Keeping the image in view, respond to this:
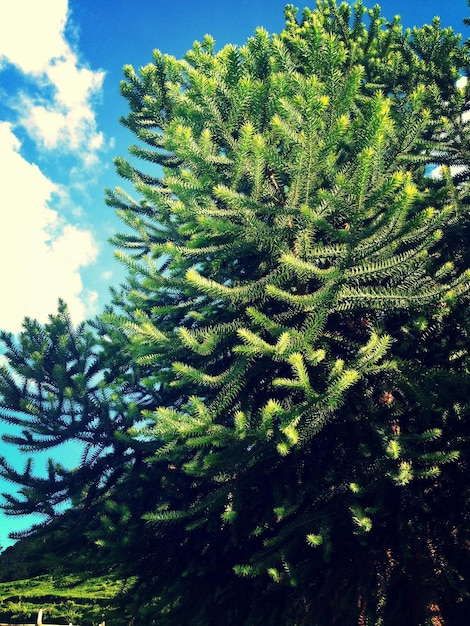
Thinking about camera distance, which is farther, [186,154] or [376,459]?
[186,154]

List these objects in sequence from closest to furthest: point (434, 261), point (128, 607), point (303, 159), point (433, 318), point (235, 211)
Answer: point (303, 159)
point (235, 211)
point (433, 318)
point (128, 607)
point (434, 261)

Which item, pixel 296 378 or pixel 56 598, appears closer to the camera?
pixel 296 378

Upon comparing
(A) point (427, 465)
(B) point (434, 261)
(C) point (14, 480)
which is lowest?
(A) point (427, 465)

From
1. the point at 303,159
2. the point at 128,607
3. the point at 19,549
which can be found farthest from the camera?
the point at 19,549

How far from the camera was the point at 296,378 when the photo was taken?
362cm

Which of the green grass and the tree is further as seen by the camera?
the green grass

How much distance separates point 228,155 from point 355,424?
8.81 ft

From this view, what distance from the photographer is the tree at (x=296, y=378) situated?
278 centimetres

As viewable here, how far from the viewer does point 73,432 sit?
4.58 metres

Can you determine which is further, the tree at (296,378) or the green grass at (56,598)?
the green grass at (56,598)

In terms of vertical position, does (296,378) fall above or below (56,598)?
above

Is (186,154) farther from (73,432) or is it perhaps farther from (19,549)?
(19,549)

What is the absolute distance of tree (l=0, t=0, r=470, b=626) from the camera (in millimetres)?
2783

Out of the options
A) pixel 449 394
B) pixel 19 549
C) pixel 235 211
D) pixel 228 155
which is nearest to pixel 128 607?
pixel 449 394
